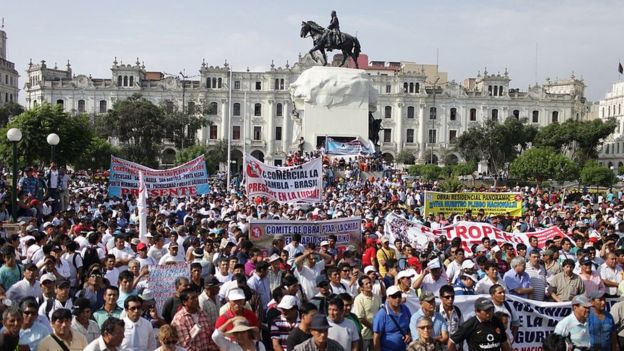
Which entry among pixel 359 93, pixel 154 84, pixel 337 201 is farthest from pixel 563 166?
pixel 154 84

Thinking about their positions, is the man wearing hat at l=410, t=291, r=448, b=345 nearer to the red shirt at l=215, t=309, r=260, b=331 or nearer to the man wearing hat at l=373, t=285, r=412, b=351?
the man wearing hat at l=373, t=285, r=412, b=351

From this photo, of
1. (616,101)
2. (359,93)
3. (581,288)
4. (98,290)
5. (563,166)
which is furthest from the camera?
(616,101)

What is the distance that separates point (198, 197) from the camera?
20438 mm

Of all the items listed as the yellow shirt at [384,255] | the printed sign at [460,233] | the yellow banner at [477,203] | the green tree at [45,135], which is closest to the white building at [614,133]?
the green tree at [45,135]

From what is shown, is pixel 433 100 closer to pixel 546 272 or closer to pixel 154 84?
pixel 154 84

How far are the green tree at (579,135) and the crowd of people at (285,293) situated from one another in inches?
2185

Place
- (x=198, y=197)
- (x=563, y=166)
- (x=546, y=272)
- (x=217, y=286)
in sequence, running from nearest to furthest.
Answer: (x=217, y=286), (x=546, y=272), (x=198, y=197), (x=563, y=166)

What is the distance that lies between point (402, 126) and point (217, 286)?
75.9 meters

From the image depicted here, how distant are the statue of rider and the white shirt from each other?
3301 centimetres

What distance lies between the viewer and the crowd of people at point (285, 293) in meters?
5.46

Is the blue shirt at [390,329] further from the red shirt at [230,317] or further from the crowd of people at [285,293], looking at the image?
the red shirt at [230,317]

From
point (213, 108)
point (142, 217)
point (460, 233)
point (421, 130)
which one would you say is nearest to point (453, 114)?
point (421, 130)

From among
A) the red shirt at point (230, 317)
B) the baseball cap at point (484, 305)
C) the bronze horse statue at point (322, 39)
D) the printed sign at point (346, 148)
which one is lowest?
the red shirt at point (230, 317)

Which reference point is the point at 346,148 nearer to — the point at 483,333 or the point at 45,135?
the point at 45,135
